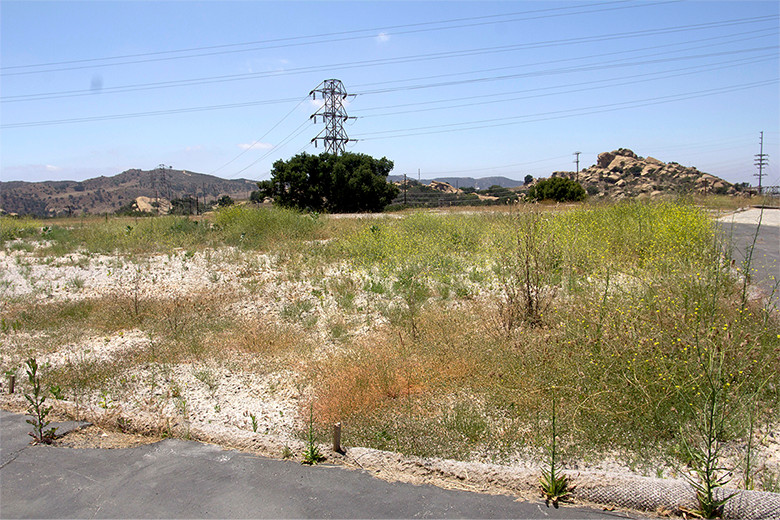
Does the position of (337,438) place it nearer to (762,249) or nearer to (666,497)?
(666,497)

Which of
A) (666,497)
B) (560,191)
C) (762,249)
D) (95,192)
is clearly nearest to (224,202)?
(560,191)

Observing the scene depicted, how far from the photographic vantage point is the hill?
6494cm

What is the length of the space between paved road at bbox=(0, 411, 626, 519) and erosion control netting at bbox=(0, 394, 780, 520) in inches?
4.5

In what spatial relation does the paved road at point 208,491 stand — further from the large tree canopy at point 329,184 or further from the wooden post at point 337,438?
the large tree canopy at point 329,184

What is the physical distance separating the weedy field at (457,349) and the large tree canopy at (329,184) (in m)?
21.8

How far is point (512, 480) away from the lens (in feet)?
10.9

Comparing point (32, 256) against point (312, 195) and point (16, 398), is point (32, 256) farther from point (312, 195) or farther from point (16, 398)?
point (312, 195)

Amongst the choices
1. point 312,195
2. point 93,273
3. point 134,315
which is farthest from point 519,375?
point 312,195

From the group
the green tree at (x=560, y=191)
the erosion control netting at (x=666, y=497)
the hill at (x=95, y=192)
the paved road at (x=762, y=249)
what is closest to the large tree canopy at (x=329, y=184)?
the green tree at (x=560, y=191)

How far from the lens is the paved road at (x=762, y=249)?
6858mm

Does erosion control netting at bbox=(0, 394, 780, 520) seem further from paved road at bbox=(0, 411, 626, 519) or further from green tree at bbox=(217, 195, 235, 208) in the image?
green tree at bbox=(217, 195, 235, 208)

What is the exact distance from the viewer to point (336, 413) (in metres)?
4.41

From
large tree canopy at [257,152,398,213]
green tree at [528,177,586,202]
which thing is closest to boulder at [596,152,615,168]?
green tree at [528,177,586,202]

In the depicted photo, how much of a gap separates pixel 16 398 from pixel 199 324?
2500 millimetres
